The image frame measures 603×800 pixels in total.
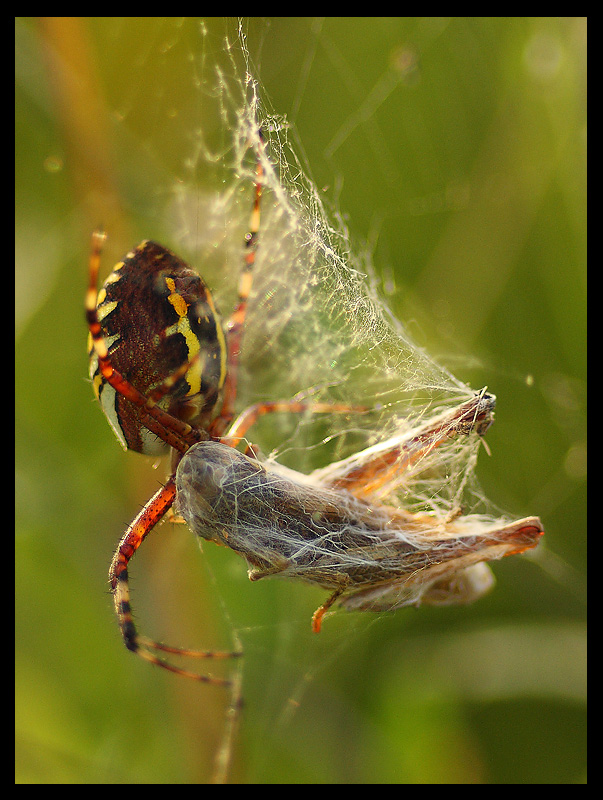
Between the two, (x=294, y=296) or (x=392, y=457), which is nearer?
(x=392, y=457)

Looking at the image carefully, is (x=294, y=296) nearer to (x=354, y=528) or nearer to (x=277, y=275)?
(x=277, y=275)

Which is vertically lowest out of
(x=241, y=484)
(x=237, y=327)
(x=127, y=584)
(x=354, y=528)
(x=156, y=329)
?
(x=127, y=584)

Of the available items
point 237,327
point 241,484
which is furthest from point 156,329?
point 241,484

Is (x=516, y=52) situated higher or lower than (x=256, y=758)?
higher

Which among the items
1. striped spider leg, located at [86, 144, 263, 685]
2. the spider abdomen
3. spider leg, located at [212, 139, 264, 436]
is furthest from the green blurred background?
the spider abdomen

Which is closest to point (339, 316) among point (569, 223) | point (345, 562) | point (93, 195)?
point (345, 562)

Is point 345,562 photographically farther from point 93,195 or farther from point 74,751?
point 93,195
